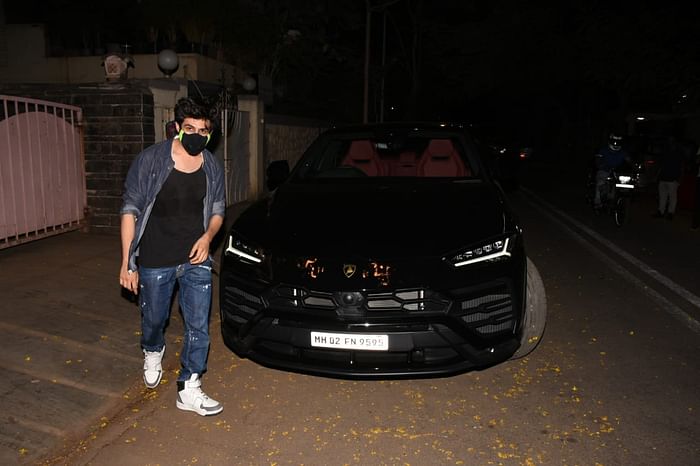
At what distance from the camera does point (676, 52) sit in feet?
55.5

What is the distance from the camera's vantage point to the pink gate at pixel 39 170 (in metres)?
7.16

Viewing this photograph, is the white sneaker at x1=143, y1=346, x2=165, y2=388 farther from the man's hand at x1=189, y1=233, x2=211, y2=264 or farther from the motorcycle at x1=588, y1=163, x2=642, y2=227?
the motorcycle at x1=588, y1=163, x2=642, y2=227

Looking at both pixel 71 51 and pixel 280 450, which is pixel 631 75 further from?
pixel 280 450

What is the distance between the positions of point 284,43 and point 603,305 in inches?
771

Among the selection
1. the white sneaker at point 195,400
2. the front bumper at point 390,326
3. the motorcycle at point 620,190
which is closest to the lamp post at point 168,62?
the motorcycle at point 620,190

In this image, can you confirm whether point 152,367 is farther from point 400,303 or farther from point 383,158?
point 383,158

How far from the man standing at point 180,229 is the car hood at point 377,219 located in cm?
44

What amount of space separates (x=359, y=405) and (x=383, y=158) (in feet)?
9.14

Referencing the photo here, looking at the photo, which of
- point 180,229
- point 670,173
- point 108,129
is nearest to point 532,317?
point 180,229

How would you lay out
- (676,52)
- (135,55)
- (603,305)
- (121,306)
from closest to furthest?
(121,306)
(603,305)
(676,52)
(135,55)

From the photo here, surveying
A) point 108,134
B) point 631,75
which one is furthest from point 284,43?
point 108,134

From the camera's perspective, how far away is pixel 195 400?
12.3 ft

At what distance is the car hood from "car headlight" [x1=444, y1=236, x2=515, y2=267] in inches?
2.1

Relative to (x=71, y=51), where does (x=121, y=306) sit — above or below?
below
